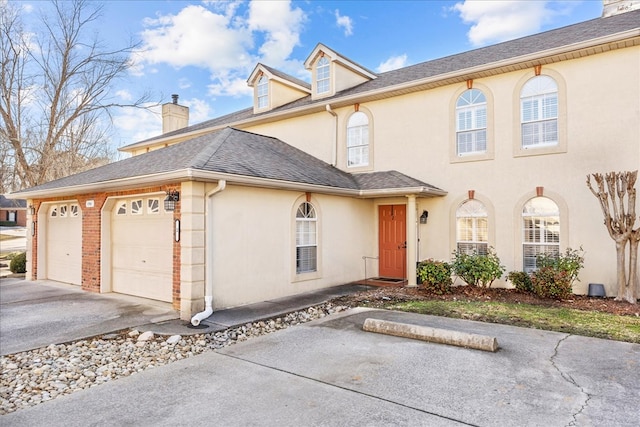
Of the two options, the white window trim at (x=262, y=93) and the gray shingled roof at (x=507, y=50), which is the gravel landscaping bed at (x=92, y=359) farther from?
the white window trim at (x=262, y=93)

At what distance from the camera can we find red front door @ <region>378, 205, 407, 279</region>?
482 inches

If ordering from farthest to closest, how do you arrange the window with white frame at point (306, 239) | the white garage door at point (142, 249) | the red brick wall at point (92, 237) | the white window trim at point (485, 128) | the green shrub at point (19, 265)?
the green shrub at point (19, 265), the white window trim at point (485, 128), the window with white frame at point (306, 239), the red brick wall at point (92, 237), the white garage door at point (142, 249)

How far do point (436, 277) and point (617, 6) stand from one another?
9766 mm

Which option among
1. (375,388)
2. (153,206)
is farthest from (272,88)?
(375,388)

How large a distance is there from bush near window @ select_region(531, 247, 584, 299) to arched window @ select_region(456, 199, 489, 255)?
172 cm

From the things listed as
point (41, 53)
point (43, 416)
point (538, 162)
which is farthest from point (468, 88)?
point (41, 53)

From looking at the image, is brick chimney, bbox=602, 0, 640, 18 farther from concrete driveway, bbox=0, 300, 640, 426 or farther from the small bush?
concrete driveway, bbox=0, 300, 640, 426

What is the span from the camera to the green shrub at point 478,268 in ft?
31.1

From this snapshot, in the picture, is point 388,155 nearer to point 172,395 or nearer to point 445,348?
point 445,348

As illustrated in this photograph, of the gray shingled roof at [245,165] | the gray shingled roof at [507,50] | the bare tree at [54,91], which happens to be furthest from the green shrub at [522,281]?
the bare tree at [54,91]

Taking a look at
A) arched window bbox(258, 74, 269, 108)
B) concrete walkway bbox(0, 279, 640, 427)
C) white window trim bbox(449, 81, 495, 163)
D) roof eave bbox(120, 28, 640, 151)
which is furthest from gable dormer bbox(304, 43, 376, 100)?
concrete walkway bbox(0, 279, 640, 427)

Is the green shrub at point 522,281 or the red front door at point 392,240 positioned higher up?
the red front door at point 392,240

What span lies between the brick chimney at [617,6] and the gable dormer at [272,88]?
33.4ft

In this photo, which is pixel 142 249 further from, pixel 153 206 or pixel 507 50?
pixel 507 50
